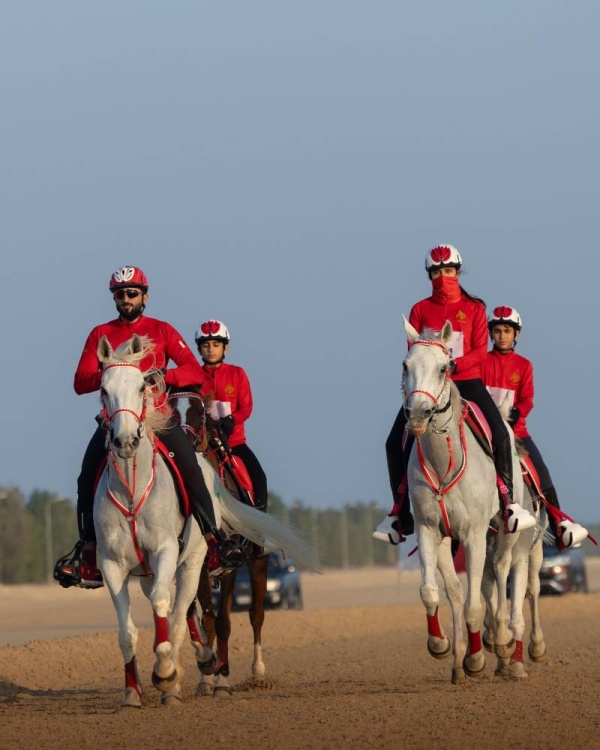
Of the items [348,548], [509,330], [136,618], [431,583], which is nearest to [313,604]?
[136,618]

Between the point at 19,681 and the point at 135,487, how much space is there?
6.66 meters

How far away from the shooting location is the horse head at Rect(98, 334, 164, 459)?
41.3ft

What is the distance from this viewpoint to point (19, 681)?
62.7 feet

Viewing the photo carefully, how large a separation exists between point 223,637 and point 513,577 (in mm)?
3292

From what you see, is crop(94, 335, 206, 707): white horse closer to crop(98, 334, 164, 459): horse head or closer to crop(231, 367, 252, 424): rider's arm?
crop(98, 334, 164, 459): horse head

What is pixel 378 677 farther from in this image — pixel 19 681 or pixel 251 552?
pixel 19 681

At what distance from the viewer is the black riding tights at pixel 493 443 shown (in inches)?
610

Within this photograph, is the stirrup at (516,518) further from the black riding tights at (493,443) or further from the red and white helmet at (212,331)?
the red and white helmet at (212,331)

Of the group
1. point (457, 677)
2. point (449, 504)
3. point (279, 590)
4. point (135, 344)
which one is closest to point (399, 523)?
point (449, 504)

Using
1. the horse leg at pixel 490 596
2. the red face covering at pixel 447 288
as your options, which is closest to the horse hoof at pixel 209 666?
the horse leg at pixel 490 596

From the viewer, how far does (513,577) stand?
17047 millimetres

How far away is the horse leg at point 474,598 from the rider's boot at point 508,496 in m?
0.70

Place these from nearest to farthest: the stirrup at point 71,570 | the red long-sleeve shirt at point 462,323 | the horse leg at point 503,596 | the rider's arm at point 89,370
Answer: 1. the rider's arm at point 89,370
2. the stirrup at point 71,570
3. the red long-sleeve shirt at point 462,323
4. the horse leg at point 503,596

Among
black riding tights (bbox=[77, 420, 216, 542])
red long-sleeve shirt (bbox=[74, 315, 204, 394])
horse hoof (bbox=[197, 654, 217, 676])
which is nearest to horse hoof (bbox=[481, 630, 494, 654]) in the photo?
horse hoof (bbox=[197, 654, 217, 676])
